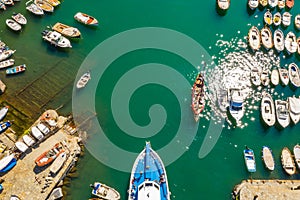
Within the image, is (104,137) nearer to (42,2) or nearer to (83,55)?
(83,55)

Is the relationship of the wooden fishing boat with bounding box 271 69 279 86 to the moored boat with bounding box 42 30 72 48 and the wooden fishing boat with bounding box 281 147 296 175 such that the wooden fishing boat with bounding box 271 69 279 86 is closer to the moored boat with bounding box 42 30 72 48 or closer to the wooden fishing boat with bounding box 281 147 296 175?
the wooden fishing boat with bounding box 281 147 296 175

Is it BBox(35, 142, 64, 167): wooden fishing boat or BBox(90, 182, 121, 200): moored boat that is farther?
BBox(35, 142, 64, 167): wooden fishing boat

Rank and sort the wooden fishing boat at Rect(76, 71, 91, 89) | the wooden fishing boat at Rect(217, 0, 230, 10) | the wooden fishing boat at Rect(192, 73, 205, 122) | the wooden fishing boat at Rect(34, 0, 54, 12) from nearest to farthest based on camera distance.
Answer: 1. the wooden fishing boat at Rect(192, 73, 205, 122)
2. the wooden fishing boat at Rect(76, 71, 91, 89)
3. the wooden fishing boat at Rect(34, 0, 54, 12)
4. the wooden fishing boat at Rect(217, 0, 230, 10)

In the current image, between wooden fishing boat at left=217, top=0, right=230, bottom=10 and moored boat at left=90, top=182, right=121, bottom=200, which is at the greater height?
wooden fishing boat at left=217, top=0, right=230, bottom=10

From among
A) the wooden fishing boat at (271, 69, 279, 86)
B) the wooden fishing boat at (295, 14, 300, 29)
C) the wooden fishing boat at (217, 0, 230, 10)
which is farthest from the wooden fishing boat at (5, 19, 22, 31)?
the wooden fishing boat at (295, 14, 300, 29)

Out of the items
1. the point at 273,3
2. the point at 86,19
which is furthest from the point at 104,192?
the point at 273,3
